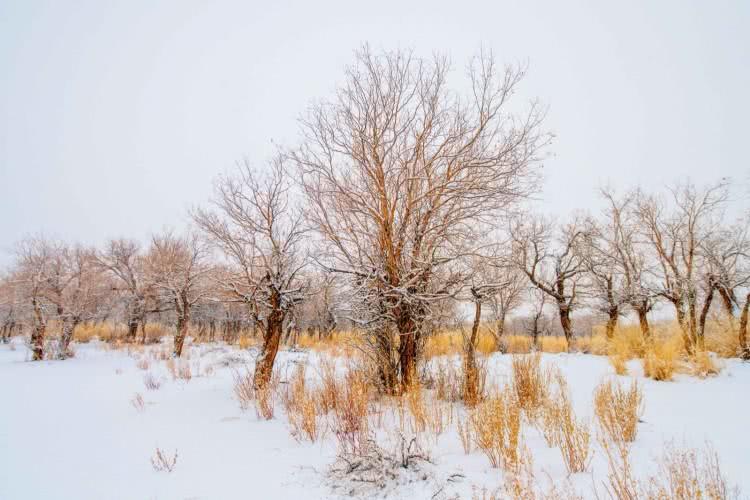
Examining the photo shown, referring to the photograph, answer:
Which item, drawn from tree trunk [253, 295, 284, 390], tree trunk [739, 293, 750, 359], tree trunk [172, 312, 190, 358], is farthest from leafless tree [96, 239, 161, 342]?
tree trunk [739, 293, 750, 359]

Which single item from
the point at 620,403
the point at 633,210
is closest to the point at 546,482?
the point at 620,403

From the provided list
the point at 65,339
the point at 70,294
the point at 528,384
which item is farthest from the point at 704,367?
the point at 70,294

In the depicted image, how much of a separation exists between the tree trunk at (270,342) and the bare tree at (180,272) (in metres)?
5.94

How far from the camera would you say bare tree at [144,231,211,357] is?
14.1 meters

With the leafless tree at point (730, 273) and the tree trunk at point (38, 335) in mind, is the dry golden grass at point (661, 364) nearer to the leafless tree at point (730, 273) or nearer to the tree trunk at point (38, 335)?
the leafless tree at point (730, 273)

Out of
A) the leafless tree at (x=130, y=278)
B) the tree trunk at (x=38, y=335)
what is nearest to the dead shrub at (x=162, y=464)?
the tree trunk at (x=38, y=335)

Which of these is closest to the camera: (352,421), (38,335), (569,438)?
(569,438)

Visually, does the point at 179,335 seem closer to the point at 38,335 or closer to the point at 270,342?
the point at 38,335

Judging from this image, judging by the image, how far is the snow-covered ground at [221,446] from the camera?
10.2 ft

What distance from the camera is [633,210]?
15.2 m

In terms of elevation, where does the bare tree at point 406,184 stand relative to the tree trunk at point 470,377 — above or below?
above

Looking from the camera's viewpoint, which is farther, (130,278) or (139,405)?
(130,278)

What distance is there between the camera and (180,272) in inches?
578

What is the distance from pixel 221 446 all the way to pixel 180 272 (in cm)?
1239
